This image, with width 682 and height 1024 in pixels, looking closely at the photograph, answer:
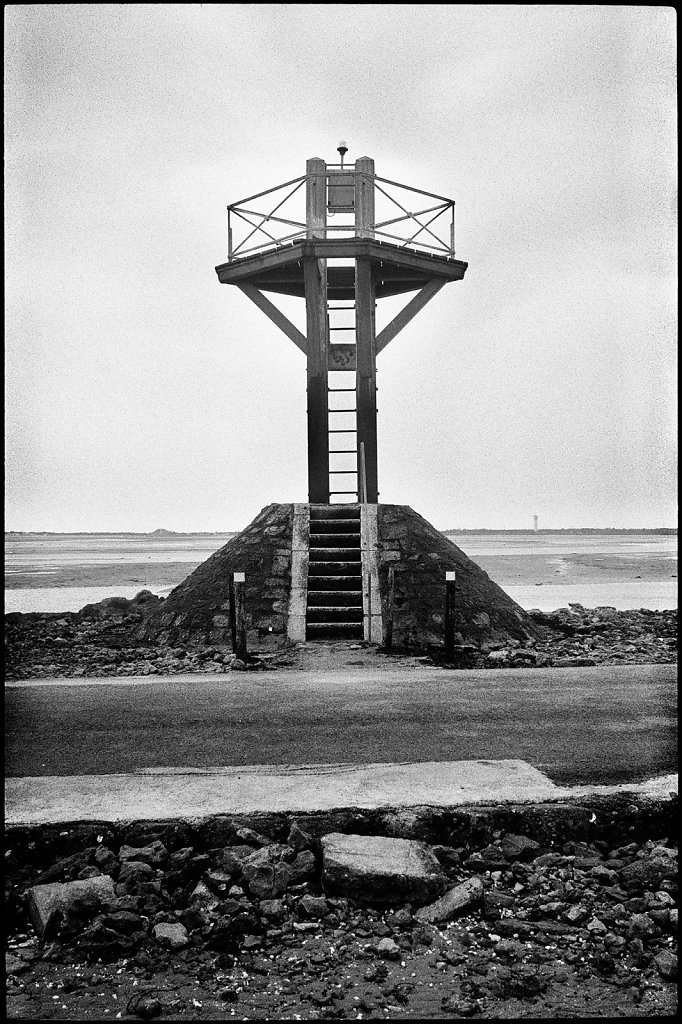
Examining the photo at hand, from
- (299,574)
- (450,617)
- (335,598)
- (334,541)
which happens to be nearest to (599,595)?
(334,541)

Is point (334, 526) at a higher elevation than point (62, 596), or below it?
higher

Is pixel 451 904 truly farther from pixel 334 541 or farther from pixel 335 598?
pixel 334 541

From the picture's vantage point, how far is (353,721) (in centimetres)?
641

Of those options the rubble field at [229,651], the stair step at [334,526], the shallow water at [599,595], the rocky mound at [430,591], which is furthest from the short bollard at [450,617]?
the shallow water at [599,595]

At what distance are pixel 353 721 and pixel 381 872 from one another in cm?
236

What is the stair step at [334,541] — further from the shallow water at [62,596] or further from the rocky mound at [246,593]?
the shallow water at [62,596]

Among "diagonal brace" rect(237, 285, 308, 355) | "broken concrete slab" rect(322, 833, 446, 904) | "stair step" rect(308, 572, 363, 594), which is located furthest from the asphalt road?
"diagonal brace" rect(237, 285, 308, 355)

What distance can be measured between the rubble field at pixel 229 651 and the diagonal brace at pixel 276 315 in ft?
17.1

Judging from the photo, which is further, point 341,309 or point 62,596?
point 62,596

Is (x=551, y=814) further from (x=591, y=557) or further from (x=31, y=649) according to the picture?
(x=591, y=557)

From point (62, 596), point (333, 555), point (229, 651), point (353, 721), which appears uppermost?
point (333, 555)

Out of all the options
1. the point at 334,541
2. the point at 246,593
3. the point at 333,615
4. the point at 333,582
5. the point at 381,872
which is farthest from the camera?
the point at 334,541

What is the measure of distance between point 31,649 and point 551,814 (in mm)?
8673

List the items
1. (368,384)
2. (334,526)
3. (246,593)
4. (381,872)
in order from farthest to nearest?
(368,384) < (334,526) < (246,593) < (381,872)
